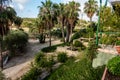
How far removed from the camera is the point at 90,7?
65.1 meters

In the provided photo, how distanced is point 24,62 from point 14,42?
235 inches

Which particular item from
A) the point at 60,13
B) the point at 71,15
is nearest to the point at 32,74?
the point at 60,13

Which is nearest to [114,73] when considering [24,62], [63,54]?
[63,54]

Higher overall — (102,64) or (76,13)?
(76,13)

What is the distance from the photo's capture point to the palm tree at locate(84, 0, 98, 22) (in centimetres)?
6431

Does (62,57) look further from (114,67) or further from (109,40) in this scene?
(114,67)

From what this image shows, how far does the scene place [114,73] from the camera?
13.7m

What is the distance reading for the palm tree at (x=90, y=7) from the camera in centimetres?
6431

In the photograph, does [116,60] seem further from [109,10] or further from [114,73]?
[109,10]

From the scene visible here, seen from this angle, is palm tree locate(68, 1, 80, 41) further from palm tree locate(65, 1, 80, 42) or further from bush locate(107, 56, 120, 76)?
bush locate(107, 56, 120, 76)

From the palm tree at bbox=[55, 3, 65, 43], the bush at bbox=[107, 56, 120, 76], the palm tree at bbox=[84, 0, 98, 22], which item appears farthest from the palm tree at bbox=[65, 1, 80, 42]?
the bush at bbox=[107, 56, 120, 76]

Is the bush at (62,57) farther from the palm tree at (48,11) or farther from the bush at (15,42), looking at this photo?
the palm tree at (48,11)

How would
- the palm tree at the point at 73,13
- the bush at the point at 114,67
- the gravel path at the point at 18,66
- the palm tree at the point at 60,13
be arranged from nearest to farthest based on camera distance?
1. the bush at the point at 114,67
2. the gravel path at the point at 18,66
3. the palm tree at the point at 60,13
4. the palm tree at the point at 73,13

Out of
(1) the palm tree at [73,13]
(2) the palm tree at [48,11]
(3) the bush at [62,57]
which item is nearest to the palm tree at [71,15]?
(1) the palm tree at [73,13]
